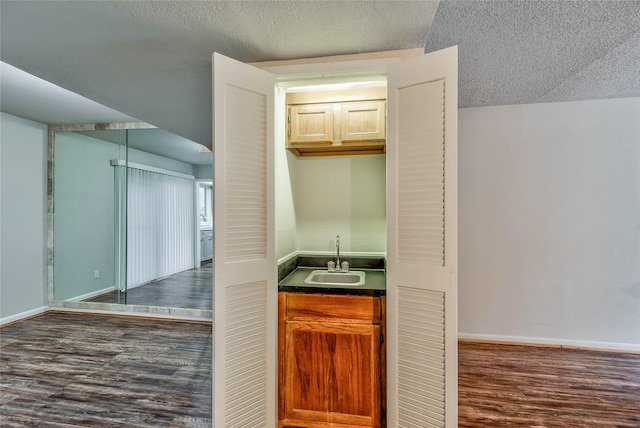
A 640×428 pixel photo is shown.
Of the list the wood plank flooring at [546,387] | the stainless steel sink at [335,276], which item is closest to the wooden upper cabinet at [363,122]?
the stainless steel sink at [335,276]

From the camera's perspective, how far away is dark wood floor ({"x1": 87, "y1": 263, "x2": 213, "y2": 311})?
4105 millimetres

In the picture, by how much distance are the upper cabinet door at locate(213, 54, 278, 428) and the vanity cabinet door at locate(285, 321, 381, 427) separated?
131 mm

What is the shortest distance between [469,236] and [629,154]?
1.70 meters

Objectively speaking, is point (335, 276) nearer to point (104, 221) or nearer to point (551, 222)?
point (551, 222)

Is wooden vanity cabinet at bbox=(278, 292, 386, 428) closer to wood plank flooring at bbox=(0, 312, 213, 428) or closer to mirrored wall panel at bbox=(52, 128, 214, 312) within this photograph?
wood plank flooring at bbox=(0, 312, 213, 428)

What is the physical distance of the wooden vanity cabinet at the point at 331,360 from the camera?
5.96ft

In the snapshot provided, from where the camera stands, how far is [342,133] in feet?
7.57

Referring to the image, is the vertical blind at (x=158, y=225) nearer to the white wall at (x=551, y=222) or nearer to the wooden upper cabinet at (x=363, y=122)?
the wooden upper cabinet at (x=363, y=122)

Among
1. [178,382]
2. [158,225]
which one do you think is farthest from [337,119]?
[158,225]

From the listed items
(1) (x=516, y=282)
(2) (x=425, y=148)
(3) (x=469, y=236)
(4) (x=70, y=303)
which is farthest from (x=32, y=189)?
(1) (x=516, y=282)

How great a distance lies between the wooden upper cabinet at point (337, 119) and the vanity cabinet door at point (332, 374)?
1.33m

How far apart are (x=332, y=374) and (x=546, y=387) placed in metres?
1.80

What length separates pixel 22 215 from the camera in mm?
3779

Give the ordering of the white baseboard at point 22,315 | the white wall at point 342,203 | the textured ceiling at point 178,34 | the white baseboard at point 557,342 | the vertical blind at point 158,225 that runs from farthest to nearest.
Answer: the vertical blind at point 158,225, the white baseboard at point 22,315, the white baseboard at point 557,342, the white wall at point 342,203, the textured ceiling at point 178,34
